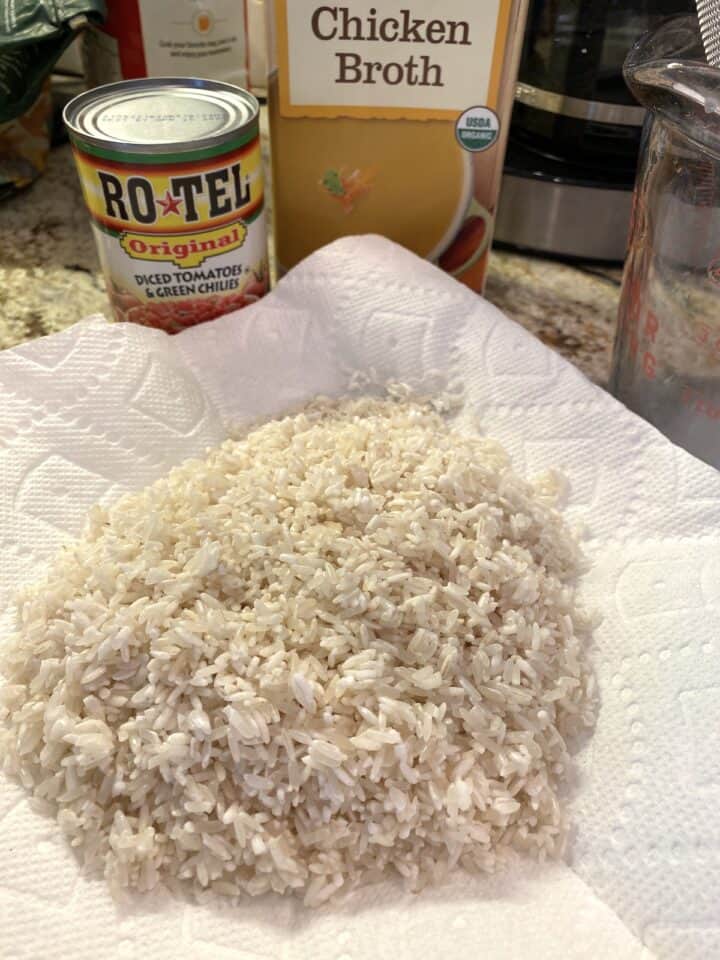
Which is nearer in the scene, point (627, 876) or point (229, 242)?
point (627, 876)

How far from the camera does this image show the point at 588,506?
26.3 inches

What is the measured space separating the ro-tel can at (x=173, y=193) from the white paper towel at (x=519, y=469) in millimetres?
45

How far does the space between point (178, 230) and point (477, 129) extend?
31 centimetres

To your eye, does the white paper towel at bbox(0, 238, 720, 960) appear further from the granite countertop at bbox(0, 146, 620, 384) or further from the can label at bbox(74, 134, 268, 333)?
the granite countertop at bbox(0, 146, 620, 384)

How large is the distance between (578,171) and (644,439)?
0.38 metres

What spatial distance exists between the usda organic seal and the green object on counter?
415 millimetres

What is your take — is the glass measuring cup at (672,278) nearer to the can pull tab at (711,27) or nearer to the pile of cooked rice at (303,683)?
the can pull tab at (711,27)

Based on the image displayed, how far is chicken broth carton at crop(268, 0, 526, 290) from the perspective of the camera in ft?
2.49

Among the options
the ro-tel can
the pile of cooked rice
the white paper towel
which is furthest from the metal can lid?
the pile of cooked rice

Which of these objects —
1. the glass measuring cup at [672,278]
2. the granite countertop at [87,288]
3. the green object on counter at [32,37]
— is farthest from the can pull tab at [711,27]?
the green object on counter at [32,37]

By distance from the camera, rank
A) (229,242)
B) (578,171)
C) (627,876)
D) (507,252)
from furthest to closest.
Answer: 1. (507,252)
2. (578,171)
3. (229,242)
4. (627,876)

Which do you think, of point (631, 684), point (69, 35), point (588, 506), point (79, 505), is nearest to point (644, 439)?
point (588, 506)

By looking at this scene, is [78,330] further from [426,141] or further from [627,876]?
[627,876]

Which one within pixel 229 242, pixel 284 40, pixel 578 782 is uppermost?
pixel 284 40
